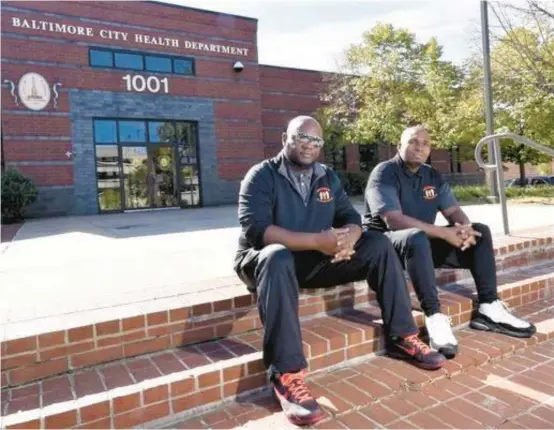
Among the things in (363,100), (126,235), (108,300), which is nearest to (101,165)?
(126,235)

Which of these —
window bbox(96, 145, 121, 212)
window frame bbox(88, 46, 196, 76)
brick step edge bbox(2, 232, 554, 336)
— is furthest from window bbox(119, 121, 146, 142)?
brick step edge bbox(2, 232, 554, 336)

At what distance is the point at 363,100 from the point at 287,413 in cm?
1729

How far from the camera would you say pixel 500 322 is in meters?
2.95

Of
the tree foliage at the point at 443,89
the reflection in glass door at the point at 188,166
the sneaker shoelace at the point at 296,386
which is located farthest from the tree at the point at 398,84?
the sneaker shoelace at the point at 296,386

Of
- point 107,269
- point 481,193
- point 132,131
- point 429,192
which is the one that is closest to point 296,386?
point 429,192

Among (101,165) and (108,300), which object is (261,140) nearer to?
(101,165)

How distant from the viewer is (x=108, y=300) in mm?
2785

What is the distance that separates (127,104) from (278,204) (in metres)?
13.5

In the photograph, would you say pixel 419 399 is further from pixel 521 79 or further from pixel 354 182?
pixel 354 182

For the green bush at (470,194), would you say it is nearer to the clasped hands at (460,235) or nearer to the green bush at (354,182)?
the green bush at (354,182)

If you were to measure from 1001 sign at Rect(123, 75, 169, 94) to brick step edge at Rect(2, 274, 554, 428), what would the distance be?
13.7 meters

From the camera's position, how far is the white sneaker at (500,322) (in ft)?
9.48

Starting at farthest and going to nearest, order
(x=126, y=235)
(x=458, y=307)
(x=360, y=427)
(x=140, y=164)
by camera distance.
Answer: (x=140, y=164), (x=126, y=235), (x=458, y=307), (x=360, y=427)

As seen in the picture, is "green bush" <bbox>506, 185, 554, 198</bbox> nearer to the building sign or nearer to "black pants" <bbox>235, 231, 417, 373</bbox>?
the building sign
